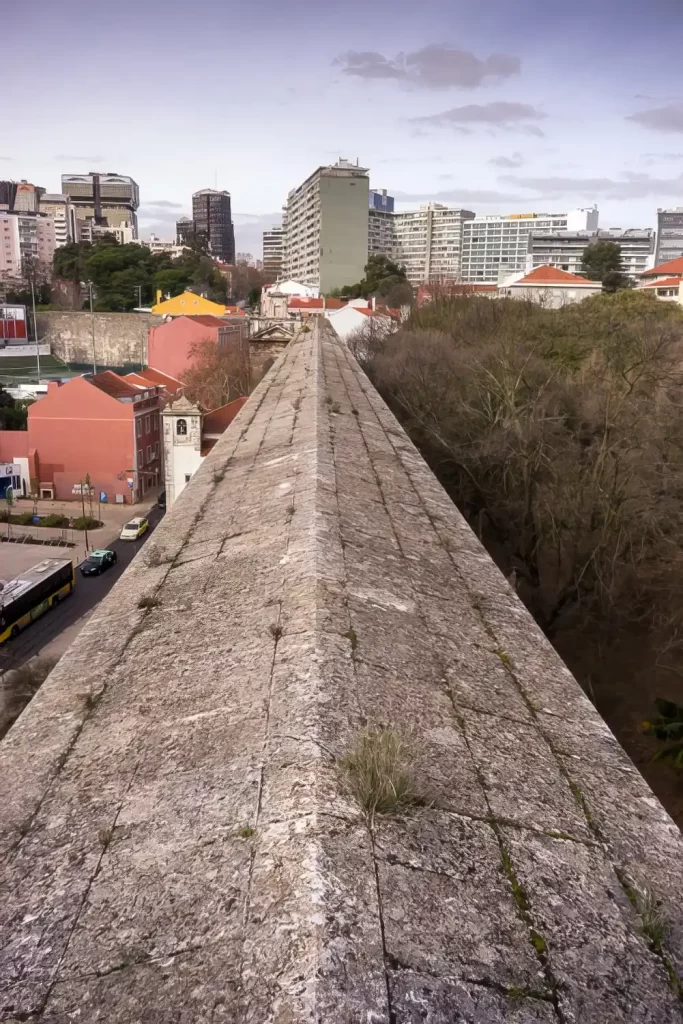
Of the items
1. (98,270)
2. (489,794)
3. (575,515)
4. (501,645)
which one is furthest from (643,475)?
(98,270)

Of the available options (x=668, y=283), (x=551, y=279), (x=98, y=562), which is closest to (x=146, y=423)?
(x=98, y=562)

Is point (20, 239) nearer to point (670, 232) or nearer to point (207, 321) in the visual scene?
point (207, 321)

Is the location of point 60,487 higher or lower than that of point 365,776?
lower

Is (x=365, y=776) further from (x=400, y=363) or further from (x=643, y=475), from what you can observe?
(x=400, y=363)

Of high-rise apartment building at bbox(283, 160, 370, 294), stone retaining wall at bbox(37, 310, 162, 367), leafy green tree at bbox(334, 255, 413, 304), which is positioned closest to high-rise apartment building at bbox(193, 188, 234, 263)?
high-rise apartment building at bbox(283, 160, 370, 294)

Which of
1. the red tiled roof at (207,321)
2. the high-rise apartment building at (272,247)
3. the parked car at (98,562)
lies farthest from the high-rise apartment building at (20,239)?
the parked car at (98,562)

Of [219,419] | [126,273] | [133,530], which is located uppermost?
[126,273]
